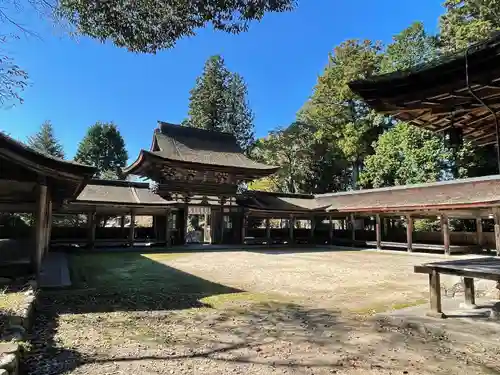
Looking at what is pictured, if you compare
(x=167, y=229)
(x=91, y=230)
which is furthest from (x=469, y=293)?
(x=91, y=230)

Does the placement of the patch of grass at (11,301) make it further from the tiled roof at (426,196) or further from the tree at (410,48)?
the tree at (410,48)

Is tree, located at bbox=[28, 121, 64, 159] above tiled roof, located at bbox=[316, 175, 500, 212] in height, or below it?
above

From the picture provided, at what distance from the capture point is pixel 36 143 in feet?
123

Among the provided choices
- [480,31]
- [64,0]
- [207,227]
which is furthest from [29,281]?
[480,31]

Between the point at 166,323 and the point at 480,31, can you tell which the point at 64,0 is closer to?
the point at 166,323

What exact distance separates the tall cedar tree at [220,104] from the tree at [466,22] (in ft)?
64.9

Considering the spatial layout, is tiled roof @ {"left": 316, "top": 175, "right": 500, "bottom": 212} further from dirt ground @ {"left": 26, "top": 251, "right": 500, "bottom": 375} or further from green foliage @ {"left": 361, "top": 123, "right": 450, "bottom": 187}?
dirt ground @ {"left": 26, "top": 251, "right": 500, "bottom": 375}

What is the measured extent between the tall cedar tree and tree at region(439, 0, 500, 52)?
1980 centimetres

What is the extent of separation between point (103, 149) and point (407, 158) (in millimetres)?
33762

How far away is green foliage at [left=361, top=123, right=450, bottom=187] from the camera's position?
23.3m

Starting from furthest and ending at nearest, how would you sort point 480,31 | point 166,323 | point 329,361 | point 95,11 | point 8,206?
point 480,31, point 8,206, point 95,11, point 166,323, point 329,361

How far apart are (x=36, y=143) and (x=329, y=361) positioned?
41.7m

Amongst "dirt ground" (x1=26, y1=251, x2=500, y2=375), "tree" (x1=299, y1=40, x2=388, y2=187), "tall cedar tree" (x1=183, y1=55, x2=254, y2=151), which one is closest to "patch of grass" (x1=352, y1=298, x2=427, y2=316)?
"dirt ground" (x1=26, y1=251, x2=500, y2=375)

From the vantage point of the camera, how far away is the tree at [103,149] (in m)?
41.8
